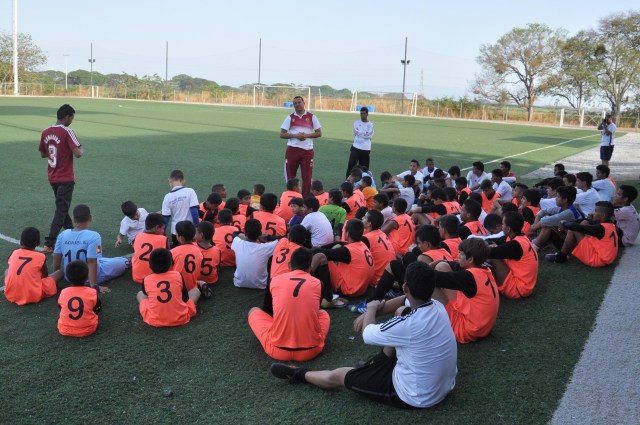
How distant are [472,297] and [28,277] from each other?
406 centimetres

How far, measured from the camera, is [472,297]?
184 inches

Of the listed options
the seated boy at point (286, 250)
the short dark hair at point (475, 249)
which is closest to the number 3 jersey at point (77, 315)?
the seated boy at point (286, 250)

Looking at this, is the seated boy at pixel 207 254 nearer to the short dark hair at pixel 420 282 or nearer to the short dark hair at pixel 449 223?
the short dark hair at pixel 449 223

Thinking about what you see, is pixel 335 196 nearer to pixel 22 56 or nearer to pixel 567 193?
pixel 567 193

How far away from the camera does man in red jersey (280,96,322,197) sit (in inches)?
398

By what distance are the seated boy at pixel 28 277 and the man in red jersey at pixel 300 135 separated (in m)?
5.34

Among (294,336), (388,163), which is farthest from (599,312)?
(388,163)

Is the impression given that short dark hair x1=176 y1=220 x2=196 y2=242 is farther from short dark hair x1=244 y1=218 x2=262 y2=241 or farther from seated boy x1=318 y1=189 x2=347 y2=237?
seated boy x1=318 y1=189 x2=347 y2=237

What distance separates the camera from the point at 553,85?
205 ft

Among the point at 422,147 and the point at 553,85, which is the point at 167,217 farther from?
the point at 553,85

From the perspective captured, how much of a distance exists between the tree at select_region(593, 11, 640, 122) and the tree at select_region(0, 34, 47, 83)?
208 ft

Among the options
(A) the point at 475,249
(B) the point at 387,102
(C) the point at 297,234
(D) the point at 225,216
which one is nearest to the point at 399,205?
(C) the point at 297,234

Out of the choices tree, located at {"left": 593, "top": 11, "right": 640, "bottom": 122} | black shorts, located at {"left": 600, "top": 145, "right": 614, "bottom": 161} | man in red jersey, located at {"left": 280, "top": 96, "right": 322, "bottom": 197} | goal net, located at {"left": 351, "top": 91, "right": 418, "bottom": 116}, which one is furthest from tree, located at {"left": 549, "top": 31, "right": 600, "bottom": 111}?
man in red jersey, located at {"left": 280, "top": 96, "right": 322, "bottom": 197}

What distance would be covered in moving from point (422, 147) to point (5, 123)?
1749 centimetres
